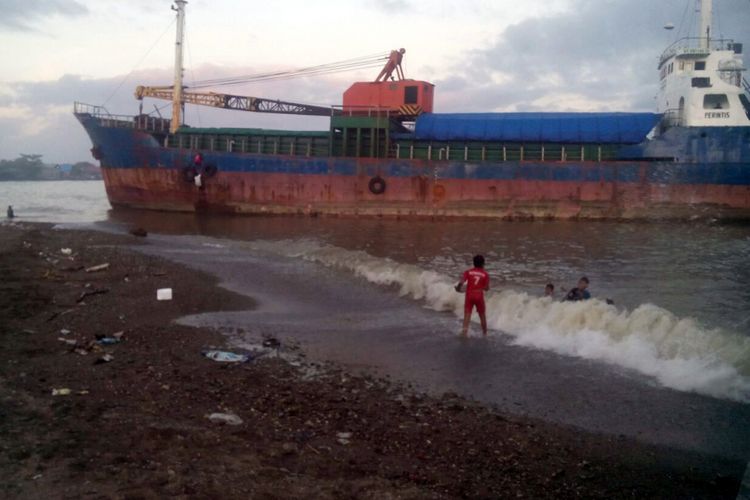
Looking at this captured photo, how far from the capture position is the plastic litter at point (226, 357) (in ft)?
21.7

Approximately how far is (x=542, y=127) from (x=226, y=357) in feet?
83.1

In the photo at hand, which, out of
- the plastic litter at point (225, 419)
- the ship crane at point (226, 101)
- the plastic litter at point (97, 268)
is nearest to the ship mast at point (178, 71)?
the ship crane at point (226, 101)

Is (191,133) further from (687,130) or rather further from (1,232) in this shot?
(687,130)

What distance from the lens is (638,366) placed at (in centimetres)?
691

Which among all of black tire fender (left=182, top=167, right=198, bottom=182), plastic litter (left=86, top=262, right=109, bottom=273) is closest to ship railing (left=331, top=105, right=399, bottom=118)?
black tire fender (left=182, top=167, right=198, bottom=182)

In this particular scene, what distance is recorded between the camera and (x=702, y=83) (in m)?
27.7

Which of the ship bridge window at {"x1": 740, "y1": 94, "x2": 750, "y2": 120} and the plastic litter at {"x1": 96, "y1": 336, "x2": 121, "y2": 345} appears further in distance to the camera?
the ship bridge window at {"x1": 740, "y1": 94, "x2": 750, "y2": 120}

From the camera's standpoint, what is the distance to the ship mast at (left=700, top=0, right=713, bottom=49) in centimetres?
2822

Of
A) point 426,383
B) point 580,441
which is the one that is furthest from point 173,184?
point 580,441

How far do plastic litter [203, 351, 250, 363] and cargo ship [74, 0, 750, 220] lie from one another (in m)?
21.8

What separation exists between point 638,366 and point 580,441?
2.59m

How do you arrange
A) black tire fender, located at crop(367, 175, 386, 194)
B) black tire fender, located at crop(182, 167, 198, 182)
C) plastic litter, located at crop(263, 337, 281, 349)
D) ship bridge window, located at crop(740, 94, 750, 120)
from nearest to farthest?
plastic litter, located at crop(263, 337, 281, 349) → ship bridge window, located at crop(740, 94, 750, 120) → black tire fender, located at crop(367, 175, 386, 194) → black tire fender, located at crop(182, 167, 198, 182)

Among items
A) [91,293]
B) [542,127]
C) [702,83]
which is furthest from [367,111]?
[91,293]

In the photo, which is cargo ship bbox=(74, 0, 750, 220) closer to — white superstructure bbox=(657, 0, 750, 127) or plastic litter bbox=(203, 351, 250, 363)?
white superstructure bbox=(657, 0, 750, 127)
